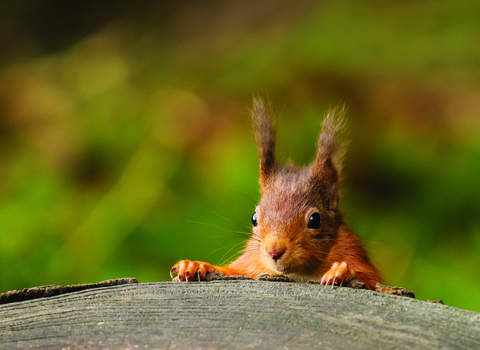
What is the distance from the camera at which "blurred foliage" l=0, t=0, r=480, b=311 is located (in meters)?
2.42

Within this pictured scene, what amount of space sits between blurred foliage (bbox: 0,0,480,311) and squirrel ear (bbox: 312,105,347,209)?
211 mm

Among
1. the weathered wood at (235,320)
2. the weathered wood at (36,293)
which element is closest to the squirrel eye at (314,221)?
the weathered wood at (235,320)

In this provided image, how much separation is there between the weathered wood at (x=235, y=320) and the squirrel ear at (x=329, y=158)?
3.04 feet

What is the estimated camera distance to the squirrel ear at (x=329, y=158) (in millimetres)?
1994

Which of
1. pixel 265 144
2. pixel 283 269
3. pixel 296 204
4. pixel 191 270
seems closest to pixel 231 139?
pixel 265 144

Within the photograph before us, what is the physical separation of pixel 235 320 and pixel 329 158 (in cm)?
118

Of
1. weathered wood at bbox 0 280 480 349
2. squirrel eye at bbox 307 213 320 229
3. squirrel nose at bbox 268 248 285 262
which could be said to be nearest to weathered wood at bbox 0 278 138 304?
weathered wood at bbox 0 280 480 349

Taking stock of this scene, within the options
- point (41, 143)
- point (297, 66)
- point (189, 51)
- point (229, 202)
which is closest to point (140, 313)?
point (229, 202)

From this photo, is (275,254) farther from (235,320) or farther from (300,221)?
(235,320)

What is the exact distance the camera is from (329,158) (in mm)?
2018

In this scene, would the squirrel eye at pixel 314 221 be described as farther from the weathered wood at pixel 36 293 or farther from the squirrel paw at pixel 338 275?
the weathered wood at pixel 36 293

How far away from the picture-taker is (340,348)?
0.82 metres

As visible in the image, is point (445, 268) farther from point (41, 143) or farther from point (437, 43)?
point (41, 143)

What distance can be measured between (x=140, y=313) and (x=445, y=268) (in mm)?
1645
